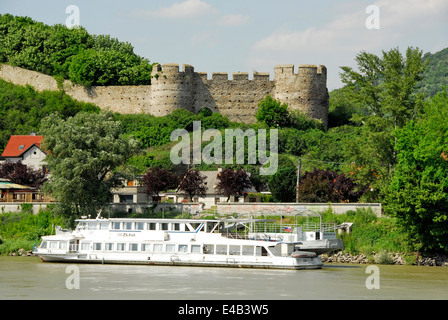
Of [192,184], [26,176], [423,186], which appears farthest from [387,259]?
[26,176]

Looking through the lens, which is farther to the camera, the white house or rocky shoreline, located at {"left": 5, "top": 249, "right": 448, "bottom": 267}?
the white house

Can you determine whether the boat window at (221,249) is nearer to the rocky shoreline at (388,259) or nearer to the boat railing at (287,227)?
the boat railing at (287,227)

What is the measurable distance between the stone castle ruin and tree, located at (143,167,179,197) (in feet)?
61.6

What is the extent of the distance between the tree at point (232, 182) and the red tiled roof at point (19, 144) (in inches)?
693

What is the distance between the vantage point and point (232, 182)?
6247cm

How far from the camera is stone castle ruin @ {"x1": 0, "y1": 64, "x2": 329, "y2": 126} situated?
269ft

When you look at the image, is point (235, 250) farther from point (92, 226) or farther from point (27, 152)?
point (27, 152)

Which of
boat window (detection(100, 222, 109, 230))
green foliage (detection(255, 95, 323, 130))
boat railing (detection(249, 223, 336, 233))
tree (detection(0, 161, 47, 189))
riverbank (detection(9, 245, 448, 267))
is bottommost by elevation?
riverbank (detection(9, 245, 448, 267))

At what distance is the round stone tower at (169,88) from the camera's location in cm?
8231

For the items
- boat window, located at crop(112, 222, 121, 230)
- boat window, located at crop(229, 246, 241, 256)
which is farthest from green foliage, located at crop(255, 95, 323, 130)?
boat window, located at crop(229, 246, 241, 256)

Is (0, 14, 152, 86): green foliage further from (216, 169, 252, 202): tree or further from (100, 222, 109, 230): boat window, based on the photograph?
(100, 222, 109, 230): boat window

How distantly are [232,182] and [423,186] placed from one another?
1920 cm

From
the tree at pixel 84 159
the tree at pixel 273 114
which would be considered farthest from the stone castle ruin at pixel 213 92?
the tree at pixel 84 159
